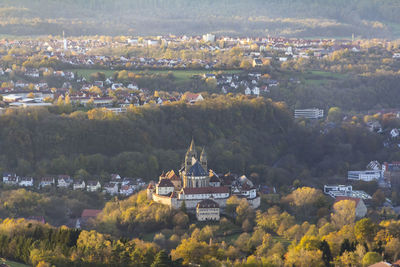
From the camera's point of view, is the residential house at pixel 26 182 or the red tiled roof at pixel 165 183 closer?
the red tiled roof at pixel 165 183

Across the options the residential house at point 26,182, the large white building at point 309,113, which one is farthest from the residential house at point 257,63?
the residential house at point 26,182

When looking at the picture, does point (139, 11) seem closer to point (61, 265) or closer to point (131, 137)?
point (131, 137)

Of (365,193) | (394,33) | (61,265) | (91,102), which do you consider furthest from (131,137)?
(394,33)

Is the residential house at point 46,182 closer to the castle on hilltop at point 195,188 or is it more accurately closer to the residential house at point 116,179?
the residential house at point 116,179

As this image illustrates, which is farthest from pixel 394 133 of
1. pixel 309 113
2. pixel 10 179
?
pixel 10 179

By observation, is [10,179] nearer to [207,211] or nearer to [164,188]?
[164,188]
